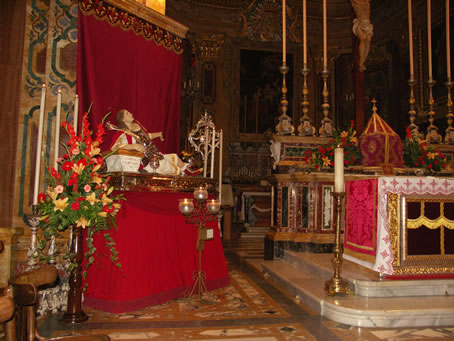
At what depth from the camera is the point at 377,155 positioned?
17.0 ft

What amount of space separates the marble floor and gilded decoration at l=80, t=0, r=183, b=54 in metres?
3.20

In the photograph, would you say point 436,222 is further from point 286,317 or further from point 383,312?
point 286,317

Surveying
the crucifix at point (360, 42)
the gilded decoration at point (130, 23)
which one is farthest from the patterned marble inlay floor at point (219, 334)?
the crucifix at point (360, 42)

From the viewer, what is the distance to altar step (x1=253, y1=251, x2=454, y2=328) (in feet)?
9.77

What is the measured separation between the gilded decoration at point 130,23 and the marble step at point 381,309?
3693 millimetres

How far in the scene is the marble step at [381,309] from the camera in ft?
9.71

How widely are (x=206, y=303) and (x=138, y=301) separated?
2.12 ft

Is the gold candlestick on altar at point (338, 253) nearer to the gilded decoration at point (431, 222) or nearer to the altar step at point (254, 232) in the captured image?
the gilded decoration at point (431, 222)

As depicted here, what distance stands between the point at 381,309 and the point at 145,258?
206 cm

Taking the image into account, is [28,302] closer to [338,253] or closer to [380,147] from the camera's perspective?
[338,253]

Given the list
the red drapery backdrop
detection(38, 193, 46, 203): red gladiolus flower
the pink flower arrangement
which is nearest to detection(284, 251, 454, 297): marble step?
the pink flower arrangement

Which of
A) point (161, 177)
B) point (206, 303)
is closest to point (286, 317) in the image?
point (206, 303)

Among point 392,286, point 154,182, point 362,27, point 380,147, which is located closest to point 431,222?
point 392,286

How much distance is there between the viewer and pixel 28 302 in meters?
1.65
